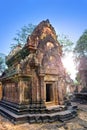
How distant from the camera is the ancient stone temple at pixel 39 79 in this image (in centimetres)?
970

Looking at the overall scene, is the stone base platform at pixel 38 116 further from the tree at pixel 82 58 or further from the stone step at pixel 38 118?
the tree at pixel 82 58

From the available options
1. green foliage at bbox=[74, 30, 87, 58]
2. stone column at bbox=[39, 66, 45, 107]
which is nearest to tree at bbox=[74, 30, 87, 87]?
green foliage at bbox=[74, 30, 87, 58]

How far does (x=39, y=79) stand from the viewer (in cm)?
1070

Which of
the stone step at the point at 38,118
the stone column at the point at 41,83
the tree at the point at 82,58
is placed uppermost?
the tree at the point at 82,58

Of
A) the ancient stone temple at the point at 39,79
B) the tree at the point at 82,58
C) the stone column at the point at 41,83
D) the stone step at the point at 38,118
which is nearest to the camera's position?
the stone step at the point at 38,118

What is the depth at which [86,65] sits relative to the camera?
23109 mm

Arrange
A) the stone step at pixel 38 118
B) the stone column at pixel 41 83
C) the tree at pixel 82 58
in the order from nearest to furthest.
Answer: the stone step at pixel 38 118 < the stone column at pixel 41 83 < the tree at pixel 82 58

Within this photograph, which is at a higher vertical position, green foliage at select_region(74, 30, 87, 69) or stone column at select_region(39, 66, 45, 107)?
green foliage at select_region(74, 30, 87, 69)

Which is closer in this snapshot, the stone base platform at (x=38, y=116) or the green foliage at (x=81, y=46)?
the stone base platform at (x=38, y=116)

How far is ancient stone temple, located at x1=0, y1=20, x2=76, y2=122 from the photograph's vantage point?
9695mm

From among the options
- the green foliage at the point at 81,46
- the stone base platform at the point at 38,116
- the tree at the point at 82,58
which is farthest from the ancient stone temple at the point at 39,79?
the green foliage at the point at 81,46

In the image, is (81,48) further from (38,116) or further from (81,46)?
(38,116)

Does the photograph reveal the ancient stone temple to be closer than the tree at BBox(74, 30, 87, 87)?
Yes

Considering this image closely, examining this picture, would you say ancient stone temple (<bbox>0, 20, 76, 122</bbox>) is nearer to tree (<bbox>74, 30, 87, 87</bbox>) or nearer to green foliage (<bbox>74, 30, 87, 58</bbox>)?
tree (<bbox>74, 30, 87, 87</bbox>)
